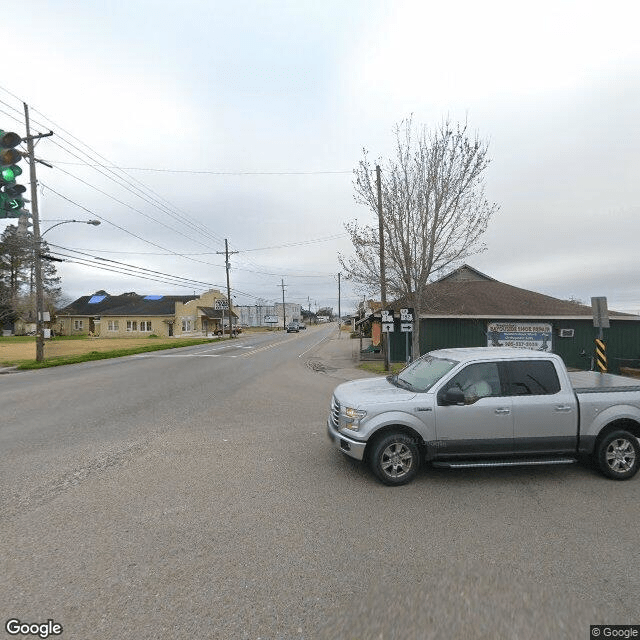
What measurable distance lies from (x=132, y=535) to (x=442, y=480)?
11.3 ft

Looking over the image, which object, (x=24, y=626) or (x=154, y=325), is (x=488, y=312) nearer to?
(x=24, y=626)

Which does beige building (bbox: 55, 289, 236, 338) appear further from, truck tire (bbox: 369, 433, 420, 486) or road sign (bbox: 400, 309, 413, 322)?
truck tire (bbox: 369, 433, 420, 486)

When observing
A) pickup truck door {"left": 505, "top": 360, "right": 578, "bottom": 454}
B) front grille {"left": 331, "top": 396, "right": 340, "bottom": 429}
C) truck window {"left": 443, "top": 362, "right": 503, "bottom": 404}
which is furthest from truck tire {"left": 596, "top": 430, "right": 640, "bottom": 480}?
front grille {"left": 331, "top": 396, "right": 340, "bottom": 429}

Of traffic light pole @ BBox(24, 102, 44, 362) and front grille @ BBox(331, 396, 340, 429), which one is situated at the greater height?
traffic light pole @ BBox(24, 102, 44, 362)

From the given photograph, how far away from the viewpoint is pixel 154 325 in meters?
56.3

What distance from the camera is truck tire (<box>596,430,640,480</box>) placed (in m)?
5.07

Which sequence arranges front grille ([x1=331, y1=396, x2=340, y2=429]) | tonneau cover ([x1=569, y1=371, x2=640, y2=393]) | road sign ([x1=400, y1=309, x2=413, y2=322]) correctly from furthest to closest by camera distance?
1. road sign ([x1=400, y1=309, x2=413, y2=322])
2. front grille ([x1=331, y1=396, x2=340, y2=429])
3. tonneau cover ([x1=569, y1=371, x2=640, y2=393])

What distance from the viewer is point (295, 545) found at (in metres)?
3.52

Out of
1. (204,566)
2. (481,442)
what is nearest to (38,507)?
(204,566)

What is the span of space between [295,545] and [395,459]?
5.92 feet

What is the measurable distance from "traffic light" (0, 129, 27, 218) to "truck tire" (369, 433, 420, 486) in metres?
6.65

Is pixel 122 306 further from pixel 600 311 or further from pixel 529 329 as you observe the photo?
pixel 600 311

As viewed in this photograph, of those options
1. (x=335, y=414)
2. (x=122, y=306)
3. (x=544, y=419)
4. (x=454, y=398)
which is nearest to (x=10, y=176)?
(x=335, y=414)

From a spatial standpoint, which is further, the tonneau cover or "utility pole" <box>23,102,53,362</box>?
"utility pole" <box>23,102,53,362</box>
